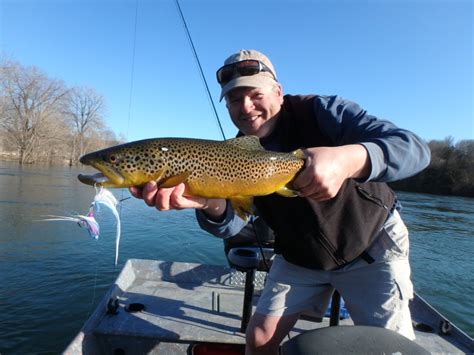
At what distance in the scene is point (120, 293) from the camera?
422 centimetres

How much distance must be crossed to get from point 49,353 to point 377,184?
5197 millimetres

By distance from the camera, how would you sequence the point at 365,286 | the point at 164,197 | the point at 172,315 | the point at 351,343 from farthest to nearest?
the point at 172,315, the point at 365,286, the point at 164,197, the point at 351,343

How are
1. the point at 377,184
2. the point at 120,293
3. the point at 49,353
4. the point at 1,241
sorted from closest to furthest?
1. the point at 377,184
2. the point at 120,293
3. the point at 49,353
4. the point at 1,241

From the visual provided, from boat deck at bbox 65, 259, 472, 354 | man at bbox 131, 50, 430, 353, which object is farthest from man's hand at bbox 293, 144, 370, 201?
boat deck at bbox 65, 259, 472, 354

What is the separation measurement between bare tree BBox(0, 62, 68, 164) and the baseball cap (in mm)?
45368

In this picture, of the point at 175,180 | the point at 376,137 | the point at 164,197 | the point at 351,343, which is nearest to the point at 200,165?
the point at 175,180

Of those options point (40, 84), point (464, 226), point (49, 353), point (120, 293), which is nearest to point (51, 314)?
point (49, 353)

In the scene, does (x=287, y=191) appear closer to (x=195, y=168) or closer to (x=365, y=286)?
(x=195, y=168)

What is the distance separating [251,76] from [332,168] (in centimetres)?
132

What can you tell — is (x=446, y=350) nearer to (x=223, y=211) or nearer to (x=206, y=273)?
(x=223, y=211)

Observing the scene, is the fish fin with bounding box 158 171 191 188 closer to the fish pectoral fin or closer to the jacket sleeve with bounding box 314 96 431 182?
the fish pectoral fin

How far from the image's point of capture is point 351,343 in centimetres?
174

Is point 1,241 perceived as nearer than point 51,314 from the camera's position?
No

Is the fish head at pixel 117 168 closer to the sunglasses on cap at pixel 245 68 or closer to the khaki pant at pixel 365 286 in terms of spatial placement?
the sunglasses on cap at pixel 245 68
